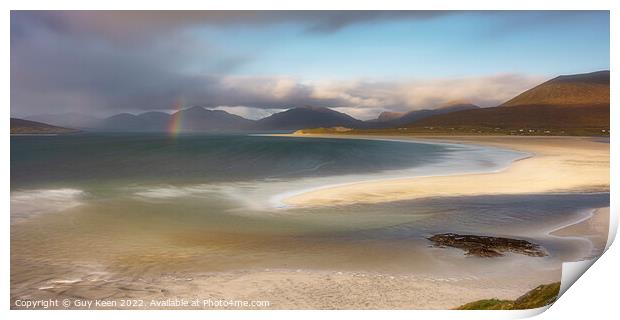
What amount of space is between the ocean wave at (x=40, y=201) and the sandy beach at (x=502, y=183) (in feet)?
18.8

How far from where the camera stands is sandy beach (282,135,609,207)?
10.7 meters

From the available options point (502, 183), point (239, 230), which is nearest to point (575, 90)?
point (502, 183)

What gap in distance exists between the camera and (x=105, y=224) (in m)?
9.12

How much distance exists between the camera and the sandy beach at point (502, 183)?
10695 mm

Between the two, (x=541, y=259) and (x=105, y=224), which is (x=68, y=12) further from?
(x=541, y=259)

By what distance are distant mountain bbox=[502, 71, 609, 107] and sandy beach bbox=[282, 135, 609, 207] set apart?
1.38 metres

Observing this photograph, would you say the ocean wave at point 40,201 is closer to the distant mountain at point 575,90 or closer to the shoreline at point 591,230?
the shoreline at point 591,230

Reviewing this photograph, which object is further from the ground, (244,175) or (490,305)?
(244,175)

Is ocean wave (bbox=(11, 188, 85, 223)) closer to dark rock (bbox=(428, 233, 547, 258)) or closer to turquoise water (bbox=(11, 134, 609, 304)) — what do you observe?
turquoise water (bbox=(11, 134, 609, 304))

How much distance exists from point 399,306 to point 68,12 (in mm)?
8015

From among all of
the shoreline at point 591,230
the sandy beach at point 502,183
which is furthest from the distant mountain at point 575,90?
the shoreline at point 591,230

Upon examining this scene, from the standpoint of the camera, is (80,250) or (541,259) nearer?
(541,259)

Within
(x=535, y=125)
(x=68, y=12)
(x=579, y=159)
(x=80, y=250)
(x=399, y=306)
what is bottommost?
(x=399, y=306)

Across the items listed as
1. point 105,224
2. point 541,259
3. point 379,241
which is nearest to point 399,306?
point 379,241
